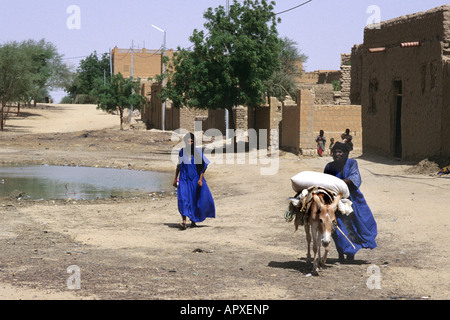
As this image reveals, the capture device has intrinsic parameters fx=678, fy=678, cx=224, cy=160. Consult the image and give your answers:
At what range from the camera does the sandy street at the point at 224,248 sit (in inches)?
263

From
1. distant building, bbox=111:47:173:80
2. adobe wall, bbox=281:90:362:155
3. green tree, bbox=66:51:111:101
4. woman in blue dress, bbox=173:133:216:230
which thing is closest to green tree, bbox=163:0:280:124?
adobe wall, bbox=281:90:362:155

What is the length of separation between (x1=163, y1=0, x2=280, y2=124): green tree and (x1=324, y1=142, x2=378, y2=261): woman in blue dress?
20.1 meters

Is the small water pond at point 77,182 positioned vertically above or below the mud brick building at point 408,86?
below

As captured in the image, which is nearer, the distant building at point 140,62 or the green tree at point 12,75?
the green tree at point 12,75

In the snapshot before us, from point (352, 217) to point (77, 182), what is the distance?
12685mm

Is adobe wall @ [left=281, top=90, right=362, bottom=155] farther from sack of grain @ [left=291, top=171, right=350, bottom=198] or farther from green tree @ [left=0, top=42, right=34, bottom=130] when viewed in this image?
green tree @ [left=0, top=42, right=34, bottom=130]

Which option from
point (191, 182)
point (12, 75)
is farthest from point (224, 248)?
point (12, 75)

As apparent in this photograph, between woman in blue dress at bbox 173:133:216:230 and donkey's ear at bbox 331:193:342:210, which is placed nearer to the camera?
donkey's ear at bbox 331:193:342:210

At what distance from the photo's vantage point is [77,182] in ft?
63.1

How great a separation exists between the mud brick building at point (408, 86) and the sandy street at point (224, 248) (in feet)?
3.36

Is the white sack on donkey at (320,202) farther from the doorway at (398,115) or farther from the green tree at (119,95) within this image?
the green tree at (119,95)

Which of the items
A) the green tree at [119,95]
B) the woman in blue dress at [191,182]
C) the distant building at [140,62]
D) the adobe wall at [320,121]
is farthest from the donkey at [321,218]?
the distant building at [140,62]

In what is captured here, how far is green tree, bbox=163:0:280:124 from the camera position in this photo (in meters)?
27.9

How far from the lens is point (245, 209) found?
539 inches
